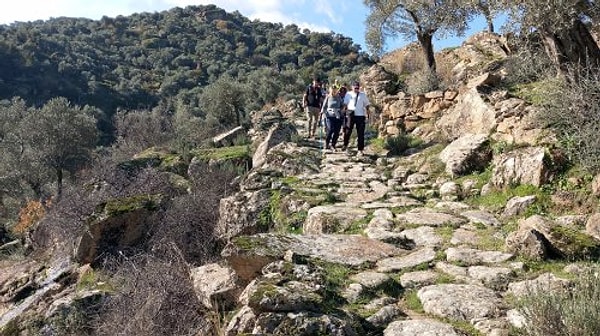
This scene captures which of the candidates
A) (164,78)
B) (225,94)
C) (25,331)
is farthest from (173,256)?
(164,78)

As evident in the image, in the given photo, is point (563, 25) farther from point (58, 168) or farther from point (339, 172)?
point (58, 168)

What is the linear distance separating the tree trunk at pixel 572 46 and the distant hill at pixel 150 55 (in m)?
26.7

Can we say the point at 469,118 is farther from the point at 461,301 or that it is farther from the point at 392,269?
the point at 461,301

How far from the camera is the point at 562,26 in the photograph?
27.3 feet

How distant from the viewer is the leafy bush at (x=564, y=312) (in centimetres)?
306

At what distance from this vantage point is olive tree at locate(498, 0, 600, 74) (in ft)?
27.2

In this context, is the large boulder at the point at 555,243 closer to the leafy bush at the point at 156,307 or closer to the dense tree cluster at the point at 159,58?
the leafy bush at the point at 156,307

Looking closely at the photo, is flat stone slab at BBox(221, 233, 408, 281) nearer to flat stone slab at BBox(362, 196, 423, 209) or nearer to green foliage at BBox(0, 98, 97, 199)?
flat stone slab at BBox(362, 196, 423, 209)

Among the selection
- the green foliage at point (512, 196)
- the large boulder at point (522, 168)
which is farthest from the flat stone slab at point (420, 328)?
the large boulder at point (522, 168)

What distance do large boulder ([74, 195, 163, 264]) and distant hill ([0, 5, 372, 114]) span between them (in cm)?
2529

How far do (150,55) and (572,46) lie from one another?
194 feet

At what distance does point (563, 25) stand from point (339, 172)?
484 cm

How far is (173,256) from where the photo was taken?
26.6 feet

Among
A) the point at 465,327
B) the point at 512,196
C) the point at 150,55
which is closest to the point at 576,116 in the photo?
the point at 512,196
